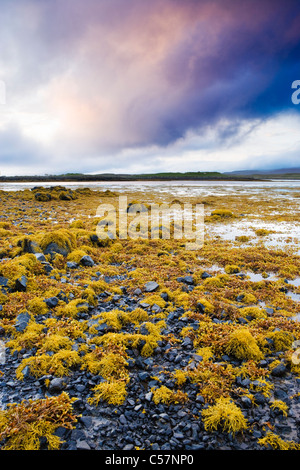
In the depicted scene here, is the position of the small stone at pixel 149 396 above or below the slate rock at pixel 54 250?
below

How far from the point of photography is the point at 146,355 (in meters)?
5.34

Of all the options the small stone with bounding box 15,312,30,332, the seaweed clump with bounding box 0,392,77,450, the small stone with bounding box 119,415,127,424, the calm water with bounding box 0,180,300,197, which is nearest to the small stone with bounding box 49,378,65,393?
the seaweed clump with bounding box 0,392,77,450

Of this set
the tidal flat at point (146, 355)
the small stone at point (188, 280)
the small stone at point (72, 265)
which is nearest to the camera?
the tidal flat at point (146, 355)

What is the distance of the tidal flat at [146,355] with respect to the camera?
12.0 ft

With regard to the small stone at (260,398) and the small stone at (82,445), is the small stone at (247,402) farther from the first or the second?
the small stone at (82,445)

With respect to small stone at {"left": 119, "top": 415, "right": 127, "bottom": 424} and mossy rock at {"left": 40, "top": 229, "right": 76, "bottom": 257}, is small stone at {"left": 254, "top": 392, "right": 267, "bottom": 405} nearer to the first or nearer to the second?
small stone at {"left": 119, "top": 415, "right": 127, "bottom": 424}

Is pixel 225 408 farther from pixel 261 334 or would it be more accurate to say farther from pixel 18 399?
pixel 18 399

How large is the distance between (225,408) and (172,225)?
54.0 ft

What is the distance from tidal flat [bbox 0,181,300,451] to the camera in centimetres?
366

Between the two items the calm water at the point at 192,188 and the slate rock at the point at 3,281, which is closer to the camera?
the slate rock at the point at 3,281

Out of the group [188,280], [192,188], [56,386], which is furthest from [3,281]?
[192,188]

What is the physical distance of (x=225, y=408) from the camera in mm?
3928

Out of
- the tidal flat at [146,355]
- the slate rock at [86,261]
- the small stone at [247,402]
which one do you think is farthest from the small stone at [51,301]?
the small stone at [247,402]

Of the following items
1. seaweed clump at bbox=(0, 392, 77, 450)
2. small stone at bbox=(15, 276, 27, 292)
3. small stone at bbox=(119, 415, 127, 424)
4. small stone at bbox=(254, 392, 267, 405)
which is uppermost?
small stone at bbox=(15, 276, 27, 292)
